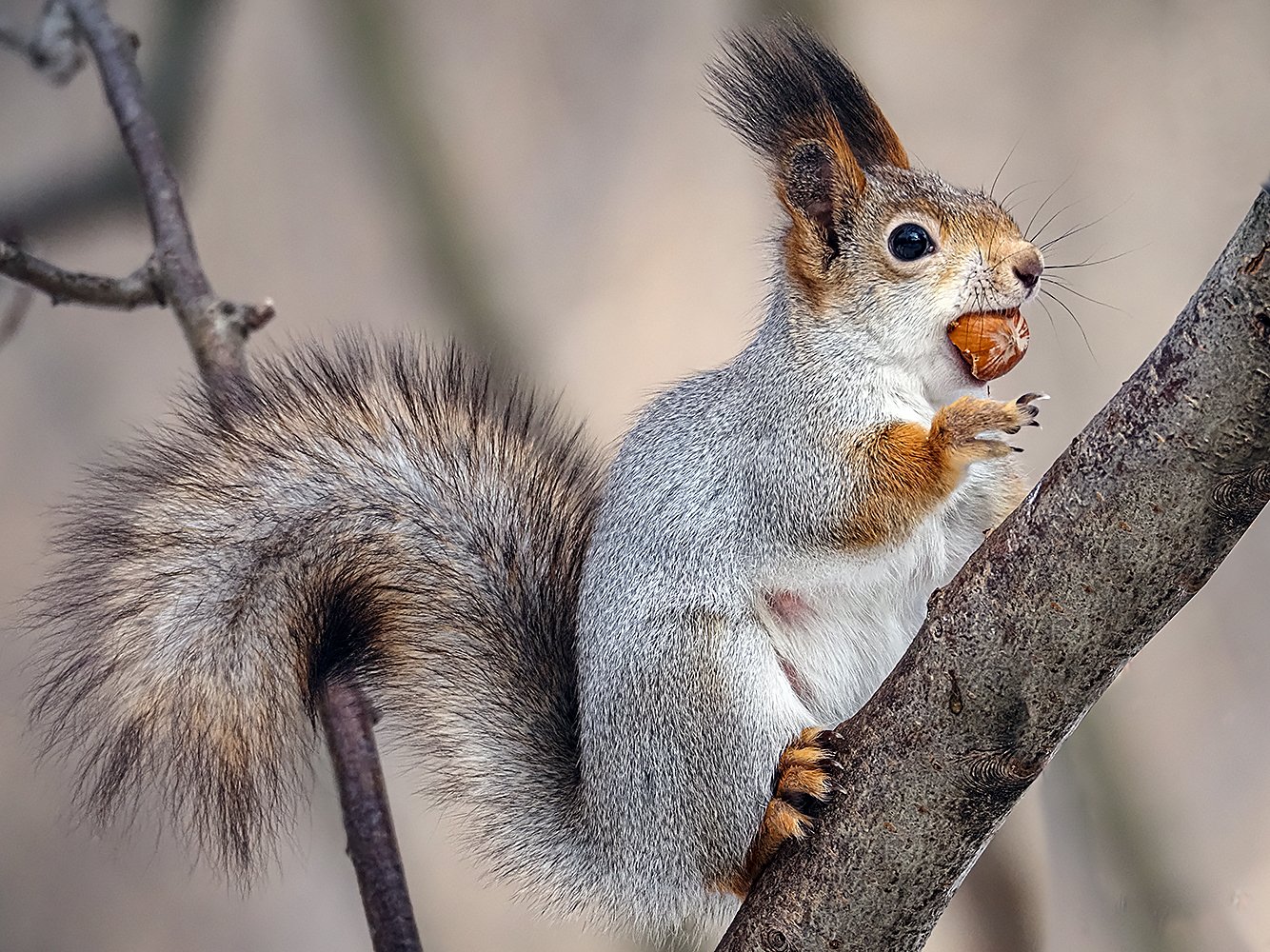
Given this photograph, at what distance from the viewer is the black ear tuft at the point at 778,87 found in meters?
1.37

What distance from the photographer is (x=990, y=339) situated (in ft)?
4.14

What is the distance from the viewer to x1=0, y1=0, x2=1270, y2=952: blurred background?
86.2 inches

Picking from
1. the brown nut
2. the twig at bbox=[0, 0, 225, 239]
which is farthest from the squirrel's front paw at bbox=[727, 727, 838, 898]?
the twig at bbox=[0, 0, 225, 239]

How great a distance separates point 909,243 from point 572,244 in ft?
4.19

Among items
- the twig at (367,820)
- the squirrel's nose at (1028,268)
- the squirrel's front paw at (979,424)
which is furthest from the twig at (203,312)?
the squirrel's nose at (1028,268)

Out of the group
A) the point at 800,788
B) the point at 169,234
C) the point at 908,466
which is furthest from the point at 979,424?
the point at 169,234

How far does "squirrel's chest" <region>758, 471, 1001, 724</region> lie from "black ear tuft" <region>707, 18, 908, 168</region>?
1.42 ft

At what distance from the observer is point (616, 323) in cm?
247

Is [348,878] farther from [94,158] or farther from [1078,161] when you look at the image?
[1078,161]

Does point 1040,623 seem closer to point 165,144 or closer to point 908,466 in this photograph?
point 908,466

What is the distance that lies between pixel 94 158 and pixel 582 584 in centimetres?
167

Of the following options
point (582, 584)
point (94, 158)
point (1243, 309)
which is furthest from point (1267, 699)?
point (94, 158)

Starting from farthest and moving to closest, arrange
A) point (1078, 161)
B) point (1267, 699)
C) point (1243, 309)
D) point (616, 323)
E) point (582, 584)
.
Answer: point (616, 323) → point (1078, 161) → point (1267, 699) → point (582, 584) → point (1243, 309)

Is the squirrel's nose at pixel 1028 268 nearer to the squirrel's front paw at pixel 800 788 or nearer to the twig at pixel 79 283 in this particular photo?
the squirrel's front paw at pixel 800 788
